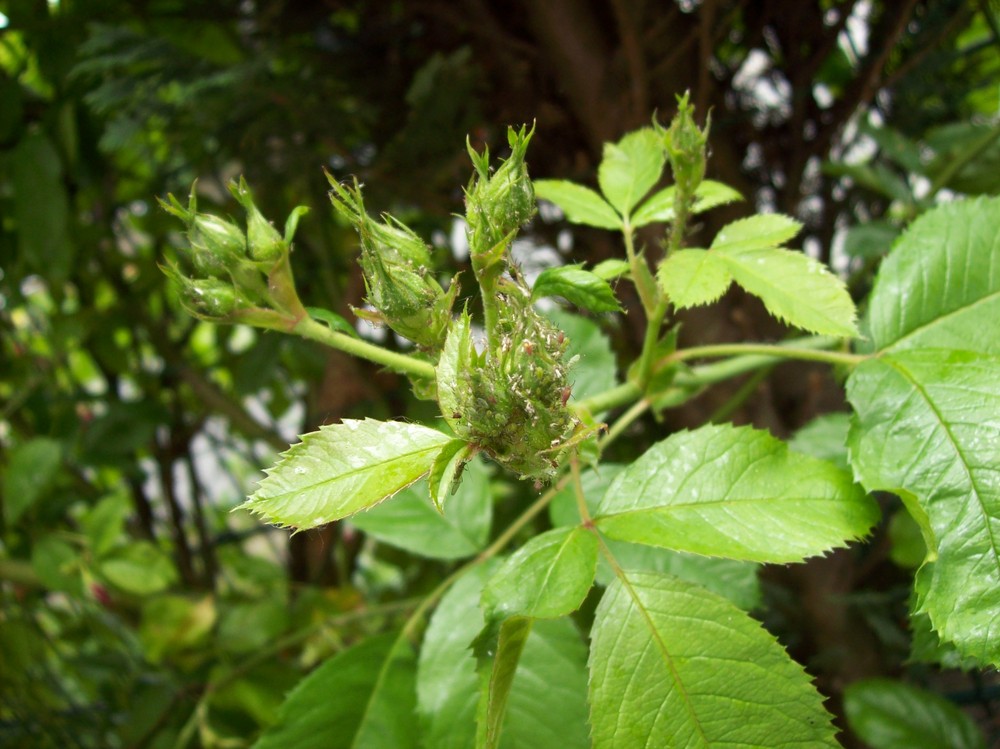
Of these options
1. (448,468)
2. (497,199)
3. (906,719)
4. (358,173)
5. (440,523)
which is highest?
(358,173)

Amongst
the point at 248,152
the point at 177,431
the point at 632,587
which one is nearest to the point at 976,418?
the point at 632,587

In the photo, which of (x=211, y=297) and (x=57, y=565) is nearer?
(x=211, y=297)

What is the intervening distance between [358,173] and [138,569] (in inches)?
24.1

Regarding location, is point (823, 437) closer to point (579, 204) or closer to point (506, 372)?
point (579, 204)

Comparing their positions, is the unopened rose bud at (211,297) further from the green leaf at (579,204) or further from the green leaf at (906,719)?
the green leaf at (906,719)

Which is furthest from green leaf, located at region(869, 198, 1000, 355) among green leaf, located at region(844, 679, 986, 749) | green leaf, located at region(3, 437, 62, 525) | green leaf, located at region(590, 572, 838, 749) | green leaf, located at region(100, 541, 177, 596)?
green leaf, located at region(3, 437, 62, 525)

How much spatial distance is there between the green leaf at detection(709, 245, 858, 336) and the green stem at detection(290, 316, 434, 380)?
20cm

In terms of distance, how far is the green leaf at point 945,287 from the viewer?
0.50 metres

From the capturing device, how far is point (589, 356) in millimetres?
706

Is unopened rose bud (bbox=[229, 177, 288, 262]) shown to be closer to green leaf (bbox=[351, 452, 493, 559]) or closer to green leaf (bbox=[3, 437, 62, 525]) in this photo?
green leaf (bbox=[351, 452, 493, 559])

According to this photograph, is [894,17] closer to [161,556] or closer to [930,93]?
[930,93]

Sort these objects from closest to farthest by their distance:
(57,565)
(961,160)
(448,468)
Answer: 1. (448,468)
2. (961,160)
3. (57,565)

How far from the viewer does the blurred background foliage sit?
0.96 meters

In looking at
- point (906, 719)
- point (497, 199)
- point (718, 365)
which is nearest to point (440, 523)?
point (718, 365)
